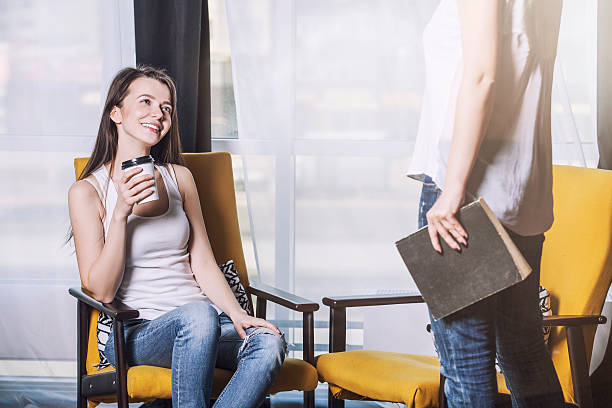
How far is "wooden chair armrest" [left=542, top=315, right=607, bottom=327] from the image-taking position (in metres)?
1.24

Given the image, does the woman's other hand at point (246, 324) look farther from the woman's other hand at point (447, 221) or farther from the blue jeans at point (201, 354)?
the woman's other hand at point (447, 221)

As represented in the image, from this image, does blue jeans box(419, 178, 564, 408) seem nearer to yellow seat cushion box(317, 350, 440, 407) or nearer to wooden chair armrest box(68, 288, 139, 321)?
yellow seat cushion box(317, 350, 440, 407)

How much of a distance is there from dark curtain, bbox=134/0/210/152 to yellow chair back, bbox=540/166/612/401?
0.93 metres

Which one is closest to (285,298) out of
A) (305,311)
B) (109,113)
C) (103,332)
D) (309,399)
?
(305,311)

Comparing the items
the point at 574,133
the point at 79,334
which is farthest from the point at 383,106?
the point at 79,334

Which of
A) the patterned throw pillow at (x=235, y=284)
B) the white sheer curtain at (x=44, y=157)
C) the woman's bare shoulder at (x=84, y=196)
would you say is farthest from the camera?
the white sheer curtain at (x=44, y=157)

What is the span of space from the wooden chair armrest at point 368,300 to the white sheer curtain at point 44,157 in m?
0.90

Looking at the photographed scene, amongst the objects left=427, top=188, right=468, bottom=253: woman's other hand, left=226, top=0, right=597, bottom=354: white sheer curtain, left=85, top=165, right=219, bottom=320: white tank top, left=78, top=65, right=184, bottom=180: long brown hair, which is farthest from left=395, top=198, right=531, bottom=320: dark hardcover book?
left=226, top=0, right=597, bottom=354: white sheer curtain

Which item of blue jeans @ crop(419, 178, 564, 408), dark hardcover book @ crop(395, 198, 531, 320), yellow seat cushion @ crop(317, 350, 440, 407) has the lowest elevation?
yellow seat cushion @ crop(317, 350, 440, 407)

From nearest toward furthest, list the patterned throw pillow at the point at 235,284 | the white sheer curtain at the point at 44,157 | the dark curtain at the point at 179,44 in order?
1. the patterned throw pillow at the point at 235,284
2. the dark curtain at the point at 179,44
3. the white sheer curtain at the point at 44,157

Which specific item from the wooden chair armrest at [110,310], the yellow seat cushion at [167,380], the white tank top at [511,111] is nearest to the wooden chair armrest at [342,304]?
the yellow seat cushion at [167,380]

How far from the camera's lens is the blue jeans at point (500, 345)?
34.0 inches

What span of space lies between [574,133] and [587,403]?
2.36 feet

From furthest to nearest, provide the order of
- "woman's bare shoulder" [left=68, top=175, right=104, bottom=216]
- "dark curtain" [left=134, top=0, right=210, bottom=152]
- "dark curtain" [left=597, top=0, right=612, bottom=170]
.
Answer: "dark curtain" [left=134, top=0, right=210, bottom=152] < "dark curtain" [left=597, top=0, right=612, bottom=170] < "woman's bare shoulder" [left=68, top=175, right=104, bottom=216]
